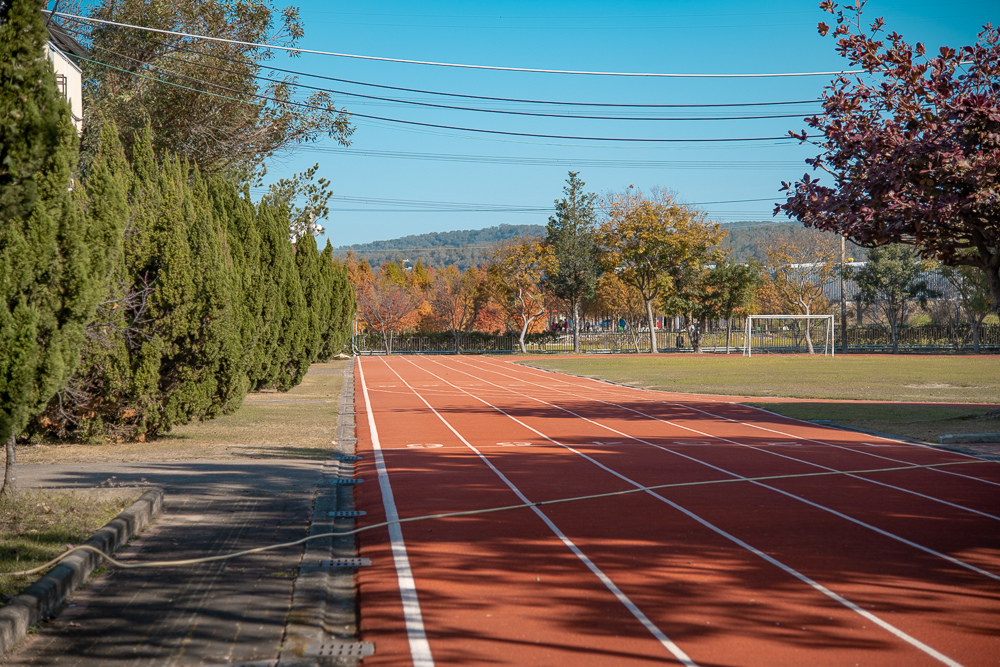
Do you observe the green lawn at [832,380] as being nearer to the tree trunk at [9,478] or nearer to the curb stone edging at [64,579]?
the curb stone edging at [64,579]

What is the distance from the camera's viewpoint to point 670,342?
7100 cm

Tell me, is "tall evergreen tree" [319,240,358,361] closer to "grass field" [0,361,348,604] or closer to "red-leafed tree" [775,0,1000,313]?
"grass field" [0,361,348,604]

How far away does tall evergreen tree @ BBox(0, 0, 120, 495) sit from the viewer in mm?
6637

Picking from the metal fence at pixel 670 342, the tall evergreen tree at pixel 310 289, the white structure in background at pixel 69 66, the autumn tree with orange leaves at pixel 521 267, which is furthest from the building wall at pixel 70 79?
the autumn tree with orange leaves at pixel 521 267

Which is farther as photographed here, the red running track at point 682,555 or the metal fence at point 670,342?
the metal fence at point 670,342

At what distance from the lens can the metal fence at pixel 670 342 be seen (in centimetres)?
6256

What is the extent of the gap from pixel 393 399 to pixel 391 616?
1831 centimetres

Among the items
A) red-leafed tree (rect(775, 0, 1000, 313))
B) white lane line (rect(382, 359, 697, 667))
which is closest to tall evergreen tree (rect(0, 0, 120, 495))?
white lane line (rect(382, 359, 697, 667))

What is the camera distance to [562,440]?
1447cm

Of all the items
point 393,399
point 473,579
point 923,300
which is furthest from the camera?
point 923,300

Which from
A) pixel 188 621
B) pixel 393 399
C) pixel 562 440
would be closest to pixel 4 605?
pixel 188 621

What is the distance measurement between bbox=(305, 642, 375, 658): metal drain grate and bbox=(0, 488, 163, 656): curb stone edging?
1.63 meters

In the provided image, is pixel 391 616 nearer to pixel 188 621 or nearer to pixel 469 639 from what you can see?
pixel 469 639

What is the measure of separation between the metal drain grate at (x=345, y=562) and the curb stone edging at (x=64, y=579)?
1661mm
